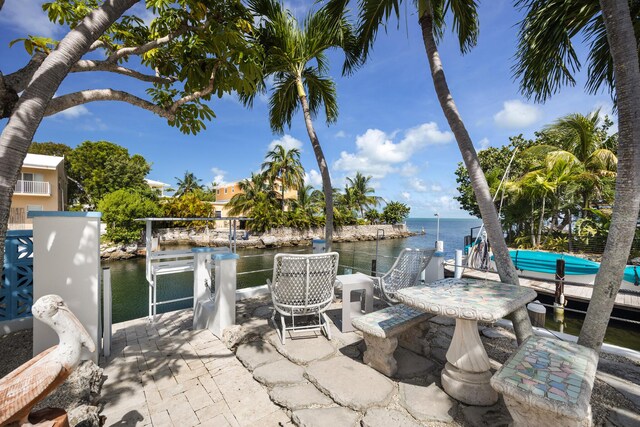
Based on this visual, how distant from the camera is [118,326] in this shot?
A: 3637mm

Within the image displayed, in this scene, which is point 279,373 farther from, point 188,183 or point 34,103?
point 188,183

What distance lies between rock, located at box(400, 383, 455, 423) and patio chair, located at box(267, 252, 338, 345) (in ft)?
3.84

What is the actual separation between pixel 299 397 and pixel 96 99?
131 inches

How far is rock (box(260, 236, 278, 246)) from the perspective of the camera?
25616 millimetres

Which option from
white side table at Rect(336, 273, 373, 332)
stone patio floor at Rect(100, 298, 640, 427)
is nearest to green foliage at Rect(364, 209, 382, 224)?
white side table at Rect(336, 273, 373, 332)

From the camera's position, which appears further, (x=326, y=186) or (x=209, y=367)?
(x=326, y=186)

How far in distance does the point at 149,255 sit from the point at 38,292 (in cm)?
159

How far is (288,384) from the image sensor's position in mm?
2416

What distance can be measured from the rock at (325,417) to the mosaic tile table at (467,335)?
90cm

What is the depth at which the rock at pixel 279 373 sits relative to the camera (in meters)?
2.45

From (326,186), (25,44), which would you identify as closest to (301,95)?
(326,186)

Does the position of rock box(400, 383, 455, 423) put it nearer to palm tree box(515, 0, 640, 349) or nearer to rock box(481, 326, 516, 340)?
palm tree box(515, 0, 640, 349)

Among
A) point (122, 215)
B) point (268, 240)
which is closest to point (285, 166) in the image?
point (268, 240)

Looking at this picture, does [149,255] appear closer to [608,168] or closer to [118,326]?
[118,326]
